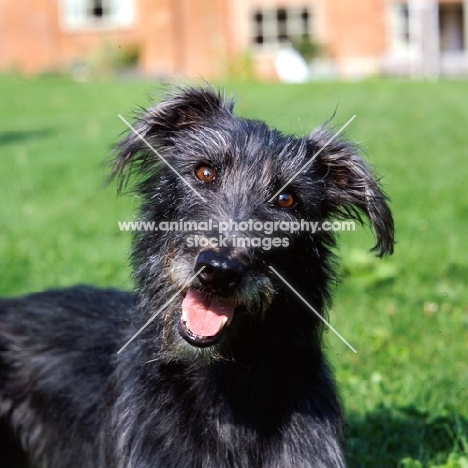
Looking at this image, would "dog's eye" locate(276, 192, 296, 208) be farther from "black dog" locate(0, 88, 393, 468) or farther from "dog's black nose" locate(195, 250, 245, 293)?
"dog's black nose" locate(195, 250, 245, 293)

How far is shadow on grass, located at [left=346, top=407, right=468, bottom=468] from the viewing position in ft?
14.7

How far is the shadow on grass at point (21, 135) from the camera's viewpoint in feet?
51.6

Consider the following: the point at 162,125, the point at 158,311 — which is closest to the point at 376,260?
the point at 162,125

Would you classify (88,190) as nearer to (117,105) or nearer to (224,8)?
(117,105)

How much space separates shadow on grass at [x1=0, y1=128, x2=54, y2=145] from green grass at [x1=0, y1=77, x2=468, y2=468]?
0.10ft

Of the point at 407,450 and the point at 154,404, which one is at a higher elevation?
the point at 154,404

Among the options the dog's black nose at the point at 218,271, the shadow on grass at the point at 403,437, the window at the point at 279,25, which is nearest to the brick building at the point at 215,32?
the window at the point at 279,25

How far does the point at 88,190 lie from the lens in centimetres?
1119

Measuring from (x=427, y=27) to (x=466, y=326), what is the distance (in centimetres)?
3445

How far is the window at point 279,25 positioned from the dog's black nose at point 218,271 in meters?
37.0

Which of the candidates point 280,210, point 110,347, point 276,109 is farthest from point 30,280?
point 276,109

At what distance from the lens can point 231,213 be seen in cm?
349

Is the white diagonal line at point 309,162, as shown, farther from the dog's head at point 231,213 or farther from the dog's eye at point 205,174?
the dog's eye at point 205,174

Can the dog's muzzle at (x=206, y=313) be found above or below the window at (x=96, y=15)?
below
